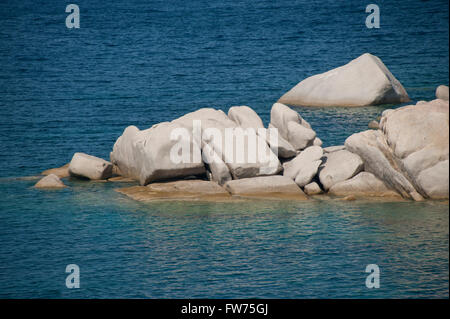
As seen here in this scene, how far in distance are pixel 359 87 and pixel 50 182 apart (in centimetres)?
1981

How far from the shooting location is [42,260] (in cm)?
2294

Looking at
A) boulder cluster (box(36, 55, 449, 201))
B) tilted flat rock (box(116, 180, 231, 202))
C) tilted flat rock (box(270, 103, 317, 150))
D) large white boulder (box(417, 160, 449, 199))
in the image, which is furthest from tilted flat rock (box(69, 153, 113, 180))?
large white boulder (box(417, 160, 449, 199))

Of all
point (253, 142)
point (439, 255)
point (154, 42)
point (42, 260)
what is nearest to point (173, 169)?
point (253, 142)

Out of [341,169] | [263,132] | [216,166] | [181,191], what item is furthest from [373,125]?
[181,191]

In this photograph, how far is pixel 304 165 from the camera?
1136 inches

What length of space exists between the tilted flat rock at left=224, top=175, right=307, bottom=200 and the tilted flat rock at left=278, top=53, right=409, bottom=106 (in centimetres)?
1600

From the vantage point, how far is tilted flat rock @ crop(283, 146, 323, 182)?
28328 millimetres

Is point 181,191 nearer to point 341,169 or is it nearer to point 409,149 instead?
point 341,169

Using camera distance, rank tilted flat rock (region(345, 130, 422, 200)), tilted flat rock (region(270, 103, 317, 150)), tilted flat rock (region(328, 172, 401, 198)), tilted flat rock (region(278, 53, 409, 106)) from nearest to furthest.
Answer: tilted flat rock (region(345, 130, 422, 200)) → tilted flat rock (region(328, 172, 401, 198)) → tilted flat rock (region(270, 103, 317, 150)) → tilted flat rock (region(278, 53, 409, 106))

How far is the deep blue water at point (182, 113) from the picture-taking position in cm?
2120

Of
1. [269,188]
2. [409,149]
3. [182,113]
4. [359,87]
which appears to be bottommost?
[269,188]

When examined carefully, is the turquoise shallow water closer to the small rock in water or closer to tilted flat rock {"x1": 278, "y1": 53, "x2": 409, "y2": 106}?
the small rock in water

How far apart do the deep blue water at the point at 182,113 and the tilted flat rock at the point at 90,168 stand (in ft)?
3.74
